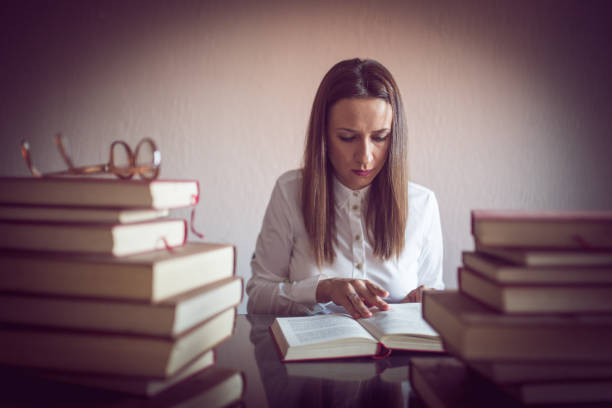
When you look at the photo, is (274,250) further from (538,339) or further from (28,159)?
(538,339)

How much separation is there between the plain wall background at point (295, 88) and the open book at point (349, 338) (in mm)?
1617

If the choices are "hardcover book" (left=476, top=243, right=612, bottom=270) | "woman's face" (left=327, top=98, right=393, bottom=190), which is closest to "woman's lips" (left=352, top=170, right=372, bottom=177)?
"woman's face" (left=327, top=98, right=393, bottom=190)

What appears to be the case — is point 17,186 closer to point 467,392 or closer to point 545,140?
point 467,392

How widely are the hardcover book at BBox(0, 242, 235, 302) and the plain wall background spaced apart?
1960 mm

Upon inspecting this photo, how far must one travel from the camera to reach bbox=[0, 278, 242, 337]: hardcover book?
52 centimetres

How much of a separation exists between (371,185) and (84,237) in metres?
1.30

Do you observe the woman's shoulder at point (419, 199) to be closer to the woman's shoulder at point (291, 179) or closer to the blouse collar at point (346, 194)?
the blouse collar at point (346, 194)

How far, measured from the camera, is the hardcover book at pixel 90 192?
553mm

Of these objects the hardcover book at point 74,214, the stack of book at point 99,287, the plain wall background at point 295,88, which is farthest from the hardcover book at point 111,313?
the plain wall background at point 295,88

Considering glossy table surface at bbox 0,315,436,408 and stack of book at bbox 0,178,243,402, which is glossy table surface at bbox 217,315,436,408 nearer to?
glossy table surface at bbox 0,315,436,408

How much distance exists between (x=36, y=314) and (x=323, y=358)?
1.66 ft

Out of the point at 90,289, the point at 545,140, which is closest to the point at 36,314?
the point at 90,289

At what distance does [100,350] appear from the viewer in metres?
0.54

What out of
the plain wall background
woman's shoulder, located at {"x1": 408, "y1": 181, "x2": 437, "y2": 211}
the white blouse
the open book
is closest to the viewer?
the open book
